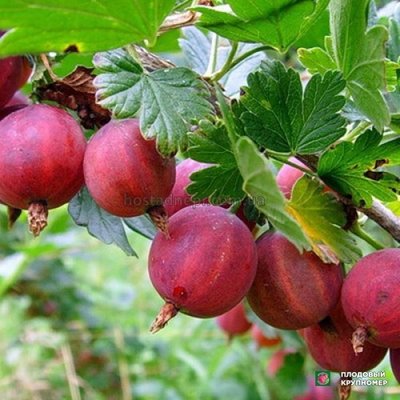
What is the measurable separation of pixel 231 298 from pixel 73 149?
18cm

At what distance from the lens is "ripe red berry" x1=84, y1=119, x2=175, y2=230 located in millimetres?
557

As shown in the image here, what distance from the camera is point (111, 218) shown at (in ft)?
2.43

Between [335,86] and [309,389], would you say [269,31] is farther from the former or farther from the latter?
[309,389]

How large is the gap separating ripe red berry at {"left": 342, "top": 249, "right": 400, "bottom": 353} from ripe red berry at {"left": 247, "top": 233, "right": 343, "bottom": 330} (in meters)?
0.02

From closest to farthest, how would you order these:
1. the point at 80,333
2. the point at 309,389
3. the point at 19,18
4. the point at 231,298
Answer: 1. the point at 19,18
2. the point at 231,298
3. the point at 309,389
4. the point at 80,333

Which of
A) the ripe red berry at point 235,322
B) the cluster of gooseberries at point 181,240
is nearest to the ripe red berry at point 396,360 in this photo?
the cluster of gooseberries at point 181,240

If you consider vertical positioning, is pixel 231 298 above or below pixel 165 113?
below

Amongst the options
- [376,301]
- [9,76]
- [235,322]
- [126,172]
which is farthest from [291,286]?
[235,322]

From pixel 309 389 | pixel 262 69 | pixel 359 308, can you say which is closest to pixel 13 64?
pixel 262 69

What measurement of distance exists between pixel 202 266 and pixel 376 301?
0.15 metres

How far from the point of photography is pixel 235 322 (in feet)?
4.08

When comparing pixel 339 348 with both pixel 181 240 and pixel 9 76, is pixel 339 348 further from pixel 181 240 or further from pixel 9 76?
pixel 9 76

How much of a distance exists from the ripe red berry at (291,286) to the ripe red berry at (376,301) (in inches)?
0.9

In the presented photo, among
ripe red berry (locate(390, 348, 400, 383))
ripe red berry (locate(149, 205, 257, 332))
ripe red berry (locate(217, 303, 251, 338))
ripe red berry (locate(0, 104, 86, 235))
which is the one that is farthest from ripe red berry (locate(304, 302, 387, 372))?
ripe red berry (locate(217, 303, 251, 338))
